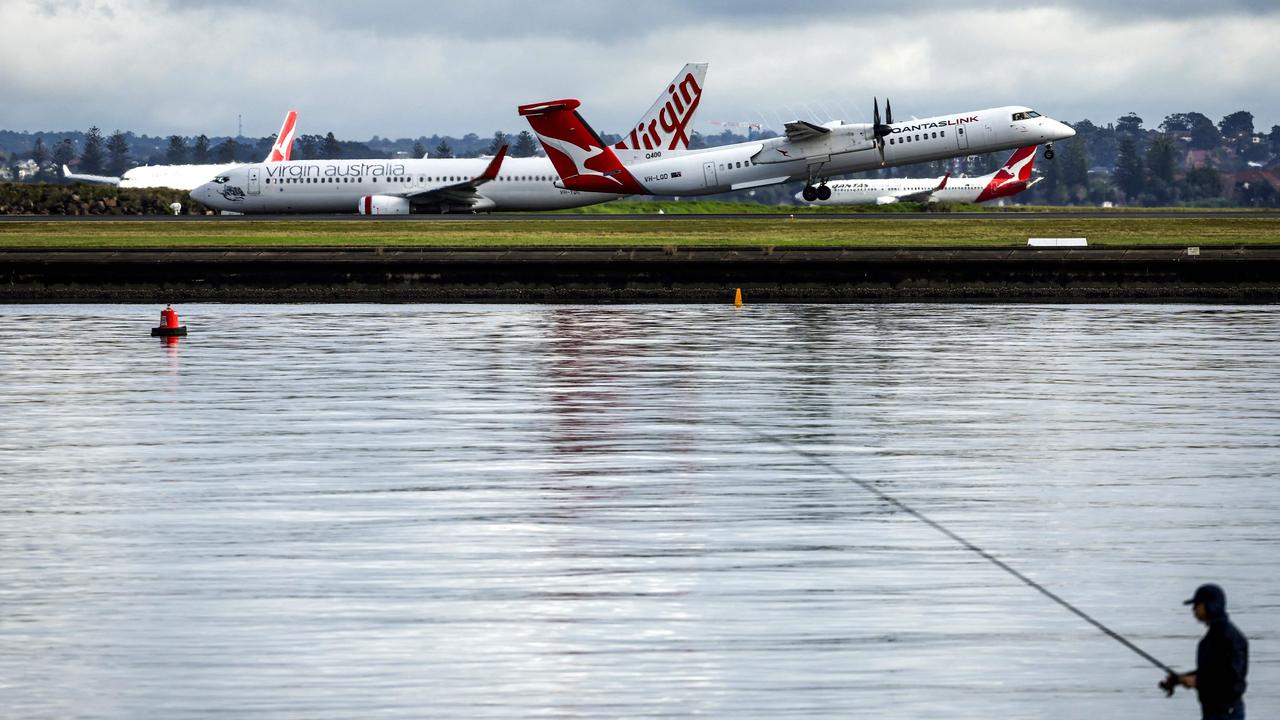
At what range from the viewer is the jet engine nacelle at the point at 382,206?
300 feet

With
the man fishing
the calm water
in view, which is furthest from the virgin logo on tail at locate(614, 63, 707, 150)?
the man fishing

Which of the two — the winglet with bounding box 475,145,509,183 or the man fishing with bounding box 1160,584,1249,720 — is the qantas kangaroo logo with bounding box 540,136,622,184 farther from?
the man fishing with bounding box 1160,584,1249,720

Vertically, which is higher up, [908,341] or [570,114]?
[570,114]

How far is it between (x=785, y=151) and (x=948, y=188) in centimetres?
6756

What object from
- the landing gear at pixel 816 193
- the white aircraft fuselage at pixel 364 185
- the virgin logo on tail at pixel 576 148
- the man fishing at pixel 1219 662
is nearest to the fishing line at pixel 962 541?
the man fishing at pixel 1219 662

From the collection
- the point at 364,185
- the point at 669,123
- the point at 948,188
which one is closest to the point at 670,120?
the point at 669,123

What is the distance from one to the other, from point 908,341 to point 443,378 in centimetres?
922

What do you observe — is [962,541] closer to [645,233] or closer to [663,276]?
[663,276]

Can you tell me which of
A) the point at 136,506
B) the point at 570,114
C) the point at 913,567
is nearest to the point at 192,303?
the point at 136,506

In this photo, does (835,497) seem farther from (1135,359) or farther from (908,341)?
(908,341)

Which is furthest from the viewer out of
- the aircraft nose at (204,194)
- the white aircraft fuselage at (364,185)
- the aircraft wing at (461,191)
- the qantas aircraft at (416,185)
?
the aircraft nose at (204,194)

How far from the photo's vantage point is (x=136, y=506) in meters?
15.2

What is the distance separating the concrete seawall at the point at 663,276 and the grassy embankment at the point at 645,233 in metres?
8.23

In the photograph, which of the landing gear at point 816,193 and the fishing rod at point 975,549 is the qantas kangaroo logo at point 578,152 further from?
the fishing rod at point 975,549
